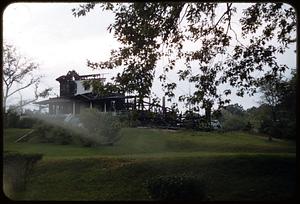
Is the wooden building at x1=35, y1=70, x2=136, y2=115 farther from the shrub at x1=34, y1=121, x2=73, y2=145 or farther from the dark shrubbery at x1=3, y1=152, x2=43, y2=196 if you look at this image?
the dark shrubbery at x1=3, y1=152, x2=43, y2=196

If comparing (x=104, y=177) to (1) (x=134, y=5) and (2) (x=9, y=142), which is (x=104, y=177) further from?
(1) (x=134, y=5)

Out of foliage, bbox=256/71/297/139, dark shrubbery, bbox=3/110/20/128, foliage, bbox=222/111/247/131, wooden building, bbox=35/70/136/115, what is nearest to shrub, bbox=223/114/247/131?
foliage, bbox=222/111/247/131

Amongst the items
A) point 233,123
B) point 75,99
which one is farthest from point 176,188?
point 75,99

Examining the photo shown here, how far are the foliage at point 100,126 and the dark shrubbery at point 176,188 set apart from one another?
1.85ft

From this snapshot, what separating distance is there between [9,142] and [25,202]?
48cm

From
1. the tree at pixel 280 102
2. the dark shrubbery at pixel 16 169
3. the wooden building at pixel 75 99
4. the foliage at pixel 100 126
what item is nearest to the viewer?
the dark shrubbery at pixel 16 169

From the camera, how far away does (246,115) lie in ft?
10.4

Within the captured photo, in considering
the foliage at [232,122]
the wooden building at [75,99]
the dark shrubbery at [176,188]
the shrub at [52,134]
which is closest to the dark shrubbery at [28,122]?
the shrub at [52,134]

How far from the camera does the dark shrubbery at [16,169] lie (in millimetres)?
2562

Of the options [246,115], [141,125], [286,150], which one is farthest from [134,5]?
[286,150]

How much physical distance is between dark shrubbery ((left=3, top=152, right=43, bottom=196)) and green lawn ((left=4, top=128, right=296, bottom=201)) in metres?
0.06

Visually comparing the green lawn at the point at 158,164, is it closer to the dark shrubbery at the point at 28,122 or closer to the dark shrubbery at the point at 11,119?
the dark shrubbery at the point at 28,122

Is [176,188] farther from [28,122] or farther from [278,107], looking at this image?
[28,122]

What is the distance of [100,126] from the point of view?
3111 millimetres
